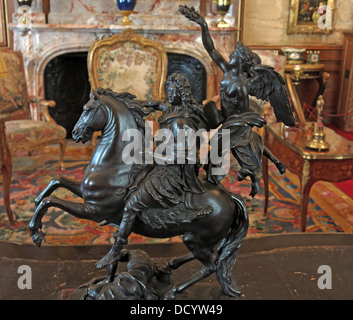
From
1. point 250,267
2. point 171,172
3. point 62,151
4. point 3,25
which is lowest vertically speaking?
point 62,151

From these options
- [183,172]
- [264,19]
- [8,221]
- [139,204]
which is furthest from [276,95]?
[264,19]

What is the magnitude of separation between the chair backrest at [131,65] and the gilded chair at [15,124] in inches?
30.3

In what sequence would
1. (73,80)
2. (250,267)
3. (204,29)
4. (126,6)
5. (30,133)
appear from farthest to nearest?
(73,80)
(126,6)
(30,133)
(250,267)
(204,29)

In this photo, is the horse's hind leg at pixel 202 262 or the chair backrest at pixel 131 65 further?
the chair backrest at pixel 131 65

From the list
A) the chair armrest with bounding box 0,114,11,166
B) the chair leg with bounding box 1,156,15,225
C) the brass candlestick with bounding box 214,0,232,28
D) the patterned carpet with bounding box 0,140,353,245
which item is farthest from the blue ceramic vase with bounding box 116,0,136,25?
the chair leg with bounding box 1,156,15,225

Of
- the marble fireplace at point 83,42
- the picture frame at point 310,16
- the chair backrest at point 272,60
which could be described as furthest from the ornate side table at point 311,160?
the picture frame at point 310,16

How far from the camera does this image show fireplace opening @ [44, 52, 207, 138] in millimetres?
6216

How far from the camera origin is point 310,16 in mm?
7258

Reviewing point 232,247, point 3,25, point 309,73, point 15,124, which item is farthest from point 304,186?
point 3,25

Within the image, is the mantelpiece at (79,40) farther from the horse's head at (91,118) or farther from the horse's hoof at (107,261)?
the horse's hoof at (107,261)

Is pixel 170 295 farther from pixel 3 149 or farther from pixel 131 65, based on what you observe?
pixel 131 65

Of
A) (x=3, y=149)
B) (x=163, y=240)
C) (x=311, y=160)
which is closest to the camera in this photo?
(x=311, y=160)

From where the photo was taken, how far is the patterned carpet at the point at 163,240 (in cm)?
369

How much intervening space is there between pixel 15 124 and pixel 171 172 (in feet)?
12.3
